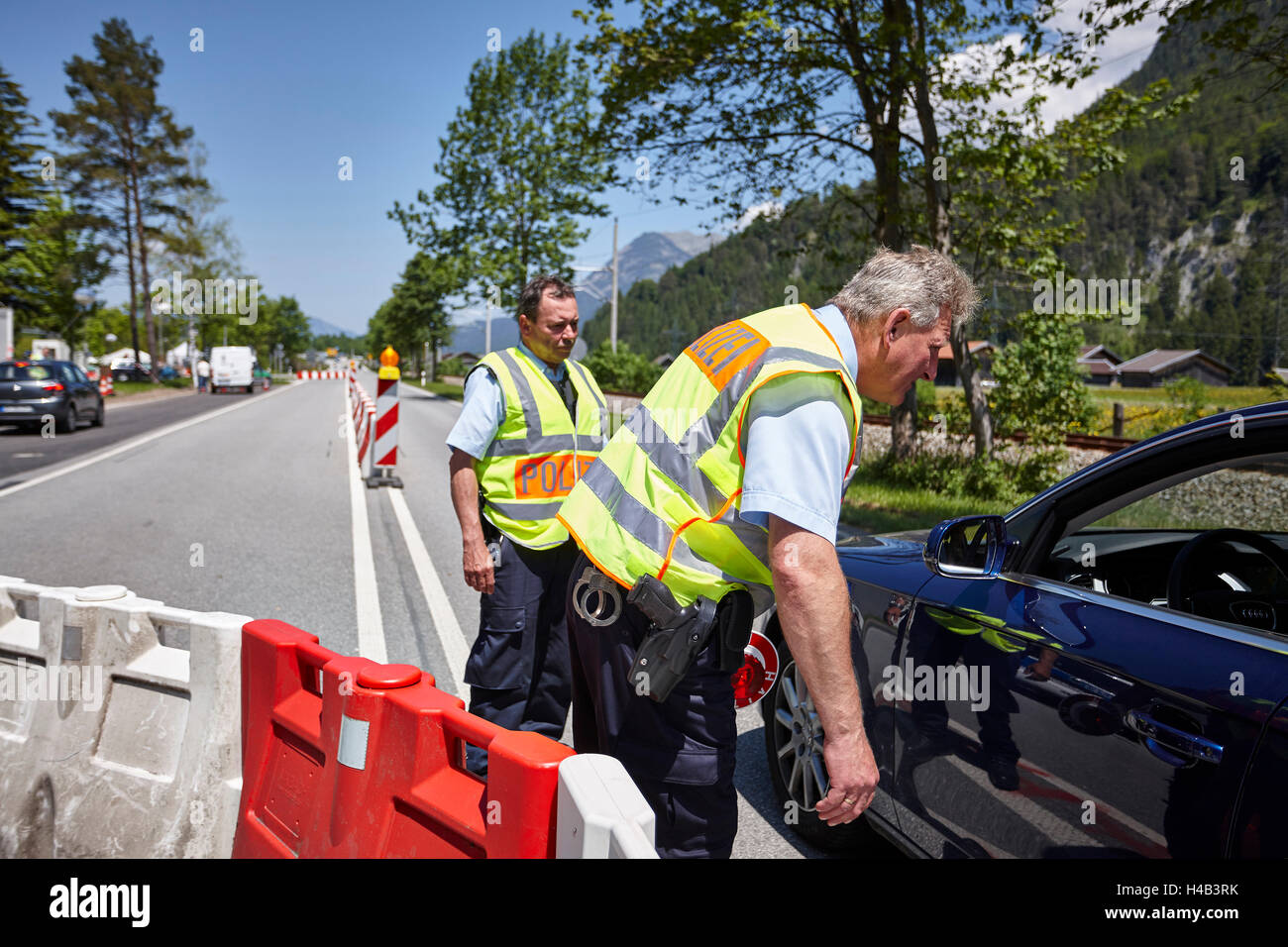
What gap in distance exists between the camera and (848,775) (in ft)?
6.02

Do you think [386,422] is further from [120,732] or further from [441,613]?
[120,732]

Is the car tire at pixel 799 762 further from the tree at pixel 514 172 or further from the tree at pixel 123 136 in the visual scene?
the tree at pixel 123 136

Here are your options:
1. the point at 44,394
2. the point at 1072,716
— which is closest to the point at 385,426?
the point at 1072,716

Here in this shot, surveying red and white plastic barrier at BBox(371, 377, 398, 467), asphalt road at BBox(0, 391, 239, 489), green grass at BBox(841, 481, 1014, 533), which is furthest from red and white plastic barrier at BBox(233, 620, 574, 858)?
asphalt road at BBox(0, 391, 239, 489)

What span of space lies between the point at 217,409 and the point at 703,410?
3264 centimetres

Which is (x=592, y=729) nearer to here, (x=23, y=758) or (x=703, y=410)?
(x=703, y=410)

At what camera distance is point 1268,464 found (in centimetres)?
238

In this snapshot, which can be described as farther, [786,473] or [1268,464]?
[1268,464]

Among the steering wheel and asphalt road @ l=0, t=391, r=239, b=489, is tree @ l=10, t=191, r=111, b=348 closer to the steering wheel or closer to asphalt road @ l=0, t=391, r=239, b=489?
asphalt road @ l=0, t=391, r=239, b=489

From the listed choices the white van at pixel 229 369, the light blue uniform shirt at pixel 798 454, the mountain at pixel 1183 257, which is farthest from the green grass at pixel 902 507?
the mountain at pixel 1183 257

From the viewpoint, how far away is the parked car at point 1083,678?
5.80ft

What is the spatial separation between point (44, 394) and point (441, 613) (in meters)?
17.3

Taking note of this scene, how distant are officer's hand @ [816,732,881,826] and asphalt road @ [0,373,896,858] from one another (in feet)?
4.60

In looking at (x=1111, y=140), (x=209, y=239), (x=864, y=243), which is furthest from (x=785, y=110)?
(x=209, y=239)
